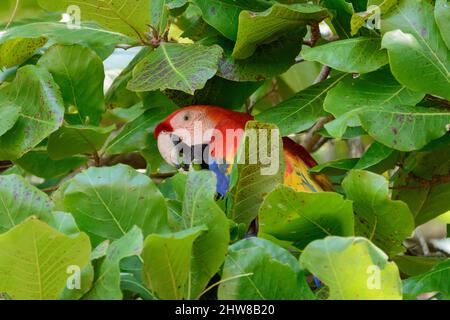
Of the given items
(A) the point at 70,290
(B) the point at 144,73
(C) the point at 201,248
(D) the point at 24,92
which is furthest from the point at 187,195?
(D) the point at 24,92

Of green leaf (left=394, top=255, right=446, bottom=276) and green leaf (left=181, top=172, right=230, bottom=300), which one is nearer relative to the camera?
green leaf (left=181, top=172, right=230, bottom=300)

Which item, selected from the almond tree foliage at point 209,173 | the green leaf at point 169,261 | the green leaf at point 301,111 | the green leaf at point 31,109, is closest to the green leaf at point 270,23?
the almond tree foliage at point 209,173

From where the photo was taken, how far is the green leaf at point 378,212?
46.4 inches

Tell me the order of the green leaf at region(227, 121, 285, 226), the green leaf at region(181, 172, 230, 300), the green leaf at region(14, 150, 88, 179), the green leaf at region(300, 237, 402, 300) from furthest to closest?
1. the green leaf at region(14, 150, 88, 179)
2. the green leaf at region(227, 121, 285, 226)
3. the green leaf at region(181, 172, 230, 300)
4. the green leaf at region(300, 237, 402, 300)

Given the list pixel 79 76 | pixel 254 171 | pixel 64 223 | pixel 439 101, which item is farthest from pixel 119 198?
pixel 439 101

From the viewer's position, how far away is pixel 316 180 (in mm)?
1650

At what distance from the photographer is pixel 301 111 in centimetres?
151

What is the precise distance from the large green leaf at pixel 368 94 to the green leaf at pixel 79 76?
0.48 meters

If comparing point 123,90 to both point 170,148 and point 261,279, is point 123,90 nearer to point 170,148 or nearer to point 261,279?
point 170,148

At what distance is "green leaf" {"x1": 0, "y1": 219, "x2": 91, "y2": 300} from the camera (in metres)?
1.02

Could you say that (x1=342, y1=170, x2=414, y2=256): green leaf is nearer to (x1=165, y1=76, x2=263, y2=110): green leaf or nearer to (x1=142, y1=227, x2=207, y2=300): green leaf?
(x1=142, y1=227, x2=207, y2=300): green leaf

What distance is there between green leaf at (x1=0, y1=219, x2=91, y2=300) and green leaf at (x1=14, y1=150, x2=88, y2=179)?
762 millimetres

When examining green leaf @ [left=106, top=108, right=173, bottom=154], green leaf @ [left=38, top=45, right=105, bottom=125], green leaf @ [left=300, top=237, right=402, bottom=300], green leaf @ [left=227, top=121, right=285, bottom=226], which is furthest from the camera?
green leaf @ [left=106, top=108, right=173, bottom=154]

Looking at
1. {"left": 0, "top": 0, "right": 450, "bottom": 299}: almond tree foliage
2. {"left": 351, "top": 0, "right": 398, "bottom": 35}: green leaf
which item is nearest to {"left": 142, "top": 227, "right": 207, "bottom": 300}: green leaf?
{"left": 0, "top": 0, "right": 450, "bottom": 299}: almond tree foliage
